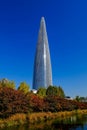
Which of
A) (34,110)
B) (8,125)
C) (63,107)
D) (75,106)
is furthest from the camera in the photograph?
(75,106)

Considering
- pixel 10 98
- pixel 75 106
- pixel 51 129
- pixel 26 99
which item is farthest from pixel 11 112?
pixel 75 106

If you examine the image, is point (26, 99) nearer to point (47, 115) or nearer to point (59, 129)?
point (47, 115)

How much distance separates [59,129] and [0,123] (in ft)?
34.8

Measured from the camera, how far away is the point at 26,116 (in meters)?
47.9

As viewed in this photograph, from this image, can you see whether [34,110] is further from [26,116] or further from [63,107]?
[63,107]

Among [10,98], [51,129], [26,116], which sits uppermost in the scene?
[10,98]

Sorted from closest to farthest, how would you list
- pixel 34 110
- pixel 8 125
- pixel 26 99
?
pixel 8 125 < pixel 26 99 < pixel 34 110

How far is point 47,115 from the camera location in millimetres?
53750

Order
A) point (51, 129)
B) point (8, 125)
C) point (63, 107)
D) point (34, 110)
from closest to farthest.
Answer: point (51, 129) < point (8, 125) < point (34, 110) < point (63, 107)

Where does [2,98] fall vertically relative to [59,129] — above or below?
above

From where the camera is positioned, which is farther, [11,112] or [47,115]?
[47,115]

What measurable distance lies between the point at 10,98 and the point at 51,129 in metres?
17.0

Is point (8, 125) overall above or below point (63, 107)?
below

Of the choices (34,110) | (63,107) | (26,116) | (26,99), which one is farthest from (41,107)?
(63,107)
